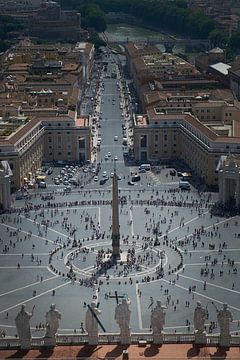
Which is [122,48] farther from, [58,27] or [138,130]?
[138,130]

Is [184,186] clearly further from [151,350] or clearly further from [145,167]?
[151,350]

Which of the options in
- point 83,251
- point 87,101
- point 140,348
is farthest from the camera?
point 87,101

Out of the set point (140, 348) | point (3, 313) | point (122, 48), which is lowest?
point (122, 48)

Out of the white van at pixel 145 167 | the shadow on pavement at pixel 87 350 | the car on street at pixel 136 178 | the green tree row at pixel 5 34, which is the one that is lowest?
the green tree row at pixel 5 34

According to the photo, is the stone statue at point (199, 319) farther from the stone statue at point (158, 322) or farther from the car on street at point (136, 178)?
the car on street at point (136, 178)

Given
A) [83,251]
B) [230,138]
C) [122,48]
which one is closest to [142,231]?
[83,251]

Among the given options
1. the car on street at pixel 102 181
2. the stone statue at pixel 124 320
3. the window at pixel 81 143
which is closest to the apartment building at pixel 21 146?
the window at pixel 81 143

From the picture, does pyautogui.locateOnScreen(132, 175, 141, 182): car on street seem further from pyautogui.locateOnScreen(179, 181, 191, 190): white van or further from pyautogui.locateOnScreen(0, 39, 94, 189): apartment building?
pyautogui.locateOnScreen(0, 39, 94, 189): apartment building

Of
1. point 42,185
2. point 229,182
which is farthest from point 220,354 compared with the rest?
point 42,185
